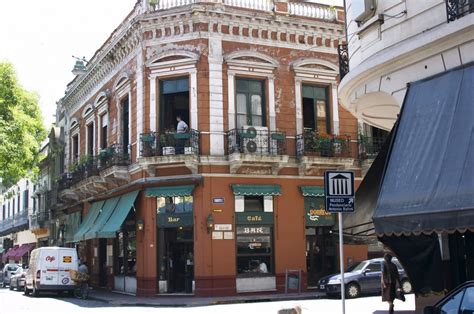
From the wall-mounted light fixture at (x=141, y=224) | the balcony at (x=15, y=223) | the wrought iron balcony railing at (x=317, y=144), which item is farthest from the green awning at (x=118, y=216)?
the balcony at (x=15, y=223)

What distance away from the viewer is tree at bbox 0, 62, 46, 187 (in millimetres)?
28266

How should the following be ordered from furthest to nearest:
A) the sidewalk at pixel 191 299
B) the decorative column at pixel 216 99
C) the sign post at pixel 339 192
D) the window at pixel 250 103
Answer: the window at pixel 250 103, the decorative column at pixel 216 99, the sidewalk at pixel 191 299, the sign post at pixel 339 192

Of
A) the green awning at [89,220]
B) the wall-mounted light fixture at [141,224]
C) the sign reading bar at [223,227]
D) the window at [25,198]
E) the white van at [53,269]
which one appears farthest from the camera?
the window at [25,198]

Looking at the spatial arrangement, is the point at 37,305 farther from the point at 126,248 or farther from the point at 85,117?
the point at 85,117

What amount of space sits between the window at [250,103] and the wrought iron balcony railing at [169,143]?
2.23 meters

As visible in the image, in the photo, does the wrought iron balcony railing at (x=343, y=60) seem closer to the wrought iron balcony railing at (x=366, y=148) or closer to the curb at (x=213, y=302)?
the curb at (x=213, y=302)

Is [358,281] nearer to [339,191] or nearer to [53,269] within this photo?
[53,269]

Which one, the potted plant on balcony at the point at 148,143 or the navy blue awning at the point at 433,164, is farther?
the potted plant on balcony at the point at 148,143

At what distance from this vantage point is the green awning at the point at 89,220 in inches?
1220

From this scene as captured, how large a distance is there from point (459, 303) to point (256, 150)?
18660 mm

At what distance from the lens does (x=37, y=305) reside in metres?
23.7

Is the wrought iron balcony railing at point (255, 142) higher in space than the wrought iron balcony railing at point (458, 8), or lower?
higher

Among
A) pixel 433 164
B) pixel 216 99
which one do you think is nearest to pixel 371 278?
pixel 216 99

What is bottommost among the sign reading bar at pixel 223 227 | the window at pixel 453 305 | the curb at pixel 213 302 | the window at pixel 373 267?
the curb at pixel 213 302
